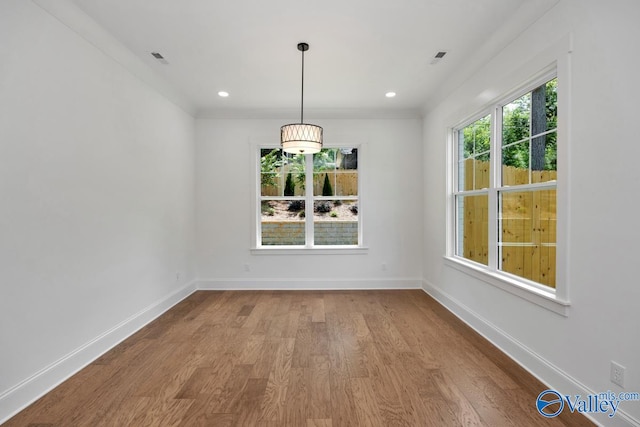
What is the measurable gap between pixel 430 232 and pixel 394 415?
3.11 m

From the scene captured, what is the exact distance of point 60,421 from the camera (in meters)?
1.90

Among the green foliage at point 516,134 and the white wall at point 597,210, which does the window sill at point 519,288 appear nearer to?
the white wall at point 597,210

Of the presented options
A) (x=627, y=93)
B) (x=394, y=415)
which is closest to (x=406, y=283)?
(x=394, y=415)

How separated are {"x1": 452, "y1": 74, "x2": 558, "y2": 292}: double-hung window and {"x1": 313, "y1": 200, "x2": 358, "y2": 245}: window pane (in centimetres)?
173

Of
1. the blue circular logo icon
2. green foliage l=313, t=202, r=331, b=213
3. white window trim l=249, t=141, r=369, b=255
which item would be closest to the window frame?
the blue circular logo icon

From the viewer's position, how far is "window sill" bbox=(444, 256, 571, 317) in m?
2.16

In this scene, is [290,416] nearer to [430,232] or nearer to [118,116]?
[118,116]

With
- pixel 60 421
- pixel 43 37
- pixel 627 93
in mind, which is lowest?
pixel 60 421

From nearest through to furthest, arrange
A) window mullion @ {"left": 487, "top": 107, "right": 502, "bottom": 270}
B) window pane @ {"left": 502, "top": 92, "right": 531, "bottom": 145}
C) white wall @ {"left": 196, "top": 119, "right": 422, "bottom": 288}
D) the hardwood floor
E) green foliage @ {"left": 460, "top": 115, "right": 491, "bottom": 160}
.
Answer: the hardwood floor, window pane @ {"left": 502, "top": 92, "right": 531, "bottom": 145}, window mullion @ {"left": 487, "top": 107, "right": 502, "bottom": 270}, green foliage @ {"left": 460, "top": 115, "right": 491, "bottom": 160}, white wall @ {"left": 196, "top": 119, "right": 422, "bottom": 288}

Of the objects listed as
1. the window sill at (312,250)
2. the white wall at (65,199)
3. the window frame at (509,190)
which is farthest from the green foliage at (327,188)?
the white wall at (65,199)

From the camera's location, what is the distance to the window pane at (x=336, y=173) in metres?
5.10

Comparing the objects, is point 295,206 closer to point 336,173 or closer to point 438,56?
point 336,173

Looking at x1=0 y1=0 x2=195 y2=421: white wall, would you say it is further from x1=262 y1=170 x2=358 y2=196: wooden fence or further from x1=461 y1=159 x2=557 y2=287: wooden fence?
x1=461 y1=159 x2=557 y2=287: wooden fence

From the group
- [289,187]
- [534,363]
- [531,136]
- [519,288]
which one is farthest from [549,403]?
[289,187]
